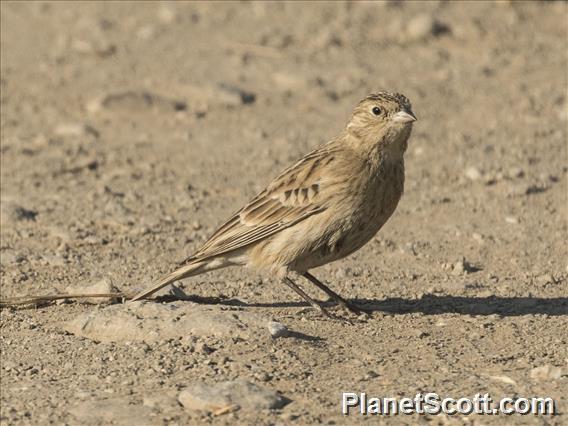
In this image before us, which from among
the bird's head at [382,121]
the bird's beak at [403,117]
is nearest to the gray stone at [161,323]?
the bird's head at [382,121]

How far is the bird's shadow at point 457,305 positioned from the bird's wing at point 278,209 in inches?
15.7

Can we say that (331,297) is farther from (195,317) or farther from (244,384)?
(244,384)

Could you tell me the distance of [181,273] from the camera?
8.00m

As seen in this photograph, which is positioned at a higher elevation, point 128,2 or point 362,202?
point 128,2

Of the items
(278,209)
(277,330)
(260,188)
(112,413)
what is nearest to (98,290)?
(278,209)

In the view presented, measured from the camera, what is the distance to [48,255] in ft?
30.9

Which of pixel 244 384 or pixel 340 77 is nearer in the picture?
Answer: pixel 244 384

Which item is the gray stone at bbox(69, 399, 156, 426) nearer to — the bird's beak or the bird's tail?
the bird's tail

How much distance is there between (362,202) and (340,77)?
21.7 feet

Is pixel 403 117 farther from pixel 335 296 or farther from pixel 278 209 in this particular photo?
pixel 335 296

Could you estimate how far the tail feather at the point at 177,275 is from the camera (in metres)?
7.91

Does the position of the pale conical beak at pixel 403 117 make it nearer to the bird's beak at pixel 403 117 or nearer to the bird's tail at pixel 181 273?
the bird's beak at pixel 403 117

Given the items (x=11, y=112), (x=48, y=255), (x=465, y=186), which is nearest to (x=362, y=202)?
(x=48, y=255)

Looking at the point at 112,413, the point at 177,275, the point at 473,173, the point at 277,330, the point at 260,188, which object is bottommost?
the point at 112,413
